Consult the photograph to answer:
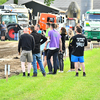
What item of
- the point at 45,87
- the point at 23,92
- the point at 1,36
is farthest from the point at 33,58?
the point at 1,36

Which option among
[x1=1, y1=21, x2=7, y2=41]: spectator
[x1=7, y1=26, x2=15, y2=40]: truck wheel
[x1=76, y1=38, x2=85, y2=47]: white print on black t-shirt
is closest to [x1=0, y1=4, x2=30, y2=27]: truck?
[x1=7, y1=26, x2=15, y2=40]: truck wheel

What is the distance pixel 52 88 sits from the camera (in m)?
8.96

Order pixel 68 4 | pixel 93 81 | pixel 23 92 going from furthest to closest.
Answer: pixel 68 4
pixel 93 81
pixel 23 92

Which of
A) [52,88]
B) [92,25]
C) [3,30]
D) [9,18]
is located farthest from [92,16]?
[52,88]

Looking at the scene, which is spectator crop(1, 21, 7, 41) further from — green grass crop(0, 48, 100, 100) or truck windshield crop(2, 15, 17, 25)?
green grass crop(0, 48, 100, 100)

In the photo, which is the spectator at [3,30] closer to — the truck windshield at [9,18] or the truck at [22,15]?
the truck windshield at [9,18]

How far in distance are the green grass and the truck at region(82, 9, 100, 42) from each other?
17882 millimetres

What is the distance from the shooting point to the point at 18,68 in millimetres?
13586

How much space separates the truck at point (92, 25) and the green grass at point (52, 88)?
17.9 meters

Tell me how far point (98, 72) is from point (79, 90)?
3654 mm

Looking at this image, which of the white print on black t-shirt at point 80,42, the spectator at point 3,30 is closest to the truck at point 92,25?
the spectator at point 3,30

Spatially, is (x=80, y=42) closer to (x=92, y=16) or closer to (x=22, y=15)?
(x=92, y=16)

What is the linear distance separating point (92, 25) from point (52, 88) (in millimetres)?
20513

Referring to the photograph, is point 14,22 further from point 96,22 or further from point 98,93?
point 98,93
